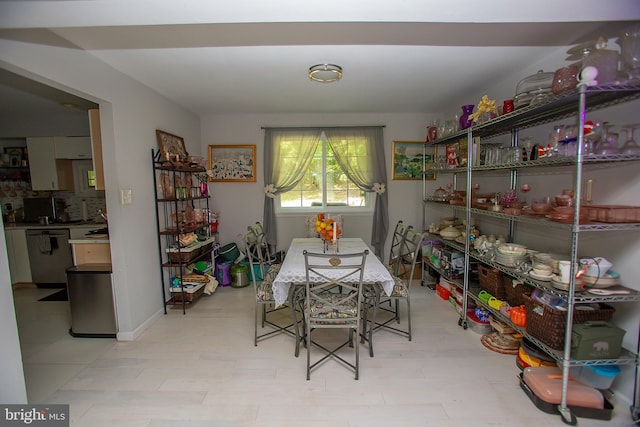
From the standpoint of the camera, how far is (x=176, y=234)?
2992 millimetres

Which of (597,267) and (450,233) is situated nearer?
(597,267)

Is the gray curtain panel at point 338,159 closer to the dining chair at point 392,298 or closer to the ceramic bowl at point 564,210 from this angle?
the dining chair at point 392,298

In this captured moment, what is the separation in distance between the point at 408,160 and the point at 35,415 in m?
4.34

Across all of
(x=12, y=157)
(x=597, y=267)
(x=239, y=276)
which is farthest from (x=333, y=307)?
(x=12, y=157)

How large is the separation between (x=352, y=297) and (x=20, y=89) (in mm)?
3750

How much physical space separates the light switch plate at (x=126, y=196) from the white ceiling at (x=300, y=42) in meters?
1.05

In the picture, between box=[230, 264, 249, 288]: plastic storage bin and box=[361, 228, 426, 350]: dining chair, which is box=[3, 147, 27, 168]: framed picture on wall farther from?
box=[361, 228, 426, 350]: dining chair

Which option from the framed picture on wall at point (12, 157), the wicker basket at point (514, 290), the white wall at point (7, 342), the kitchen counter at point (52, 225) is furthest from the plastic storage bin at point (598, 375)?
the framed picture on wall at point (12, 157)

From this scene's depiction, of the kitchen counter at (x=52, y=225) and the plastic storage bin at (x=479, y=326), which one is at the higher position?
the kitchen counter at (x=52, y=225)

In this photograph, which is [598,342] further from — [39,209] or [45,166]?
[39,209]

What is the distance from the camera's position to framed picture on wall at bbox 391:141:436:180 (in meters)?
4.08

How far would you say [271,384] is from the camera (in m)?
1.95

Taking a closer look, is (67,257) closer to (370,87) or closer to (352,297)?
(352,297)

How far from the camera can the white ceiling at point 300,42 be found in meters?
1.33
